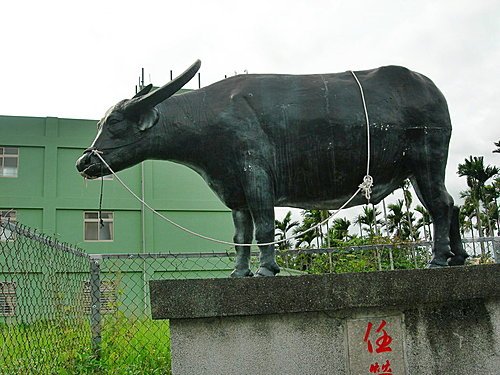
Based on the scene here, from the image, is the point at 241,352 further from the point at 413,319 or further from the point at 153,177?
the point at 153,177

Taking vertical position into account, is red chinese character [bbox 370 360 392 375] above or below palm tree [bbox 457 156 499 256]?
below

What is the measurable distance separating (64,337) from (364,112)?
359 centimetres

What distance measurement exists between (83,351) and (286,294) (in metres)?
3.09

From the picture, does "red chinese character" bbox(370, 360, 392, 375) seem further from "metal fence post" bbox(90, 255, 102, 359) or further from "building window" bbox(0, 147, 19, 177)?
"building window" bbox(0, 147, 19, 177)

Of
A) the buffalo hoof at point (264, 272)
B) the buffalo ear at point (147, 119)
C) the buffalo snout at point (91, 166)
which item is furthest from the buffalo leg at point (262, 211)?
the buffalo snout at point (91, 166)

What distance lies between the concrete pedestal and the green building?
55.3 feet

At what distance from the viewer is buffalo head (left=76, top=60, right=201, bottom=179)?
3.70m

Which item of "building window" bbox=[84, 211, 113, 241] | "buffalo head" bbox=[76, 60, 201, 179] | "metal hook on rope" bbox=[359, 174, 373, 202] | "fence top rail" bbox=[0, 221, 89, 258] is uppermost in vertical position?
"building window" bbox=[84, 211, 113, 241]

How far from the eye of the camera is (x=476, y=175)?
116ft

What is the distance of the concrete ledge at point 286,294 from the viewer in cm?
311

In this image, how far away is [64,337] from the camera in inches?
205

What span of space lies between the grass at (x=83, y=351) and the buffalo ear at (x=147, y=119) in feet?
6.42

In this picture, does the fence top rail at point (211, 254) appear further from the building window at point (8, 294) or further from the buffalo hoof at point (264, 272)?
the buffalo hoof at point (264, 272)

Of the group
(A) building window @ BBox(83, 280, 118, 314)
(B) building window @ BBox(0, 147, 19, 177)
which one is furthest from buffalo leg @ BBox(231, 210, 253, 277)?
(B) building window @ BBox(0, 147, 19, 177)
